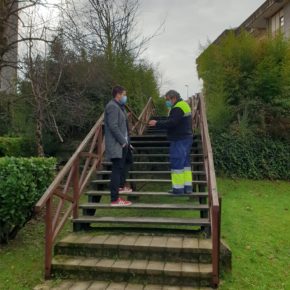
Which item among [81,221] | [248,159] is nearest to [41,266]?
[81,221]

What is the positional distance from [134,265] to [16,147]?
796 centimetres

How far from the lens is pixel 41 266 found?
528 centimetres

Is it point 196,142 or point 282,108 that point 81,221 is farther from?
point 282,108

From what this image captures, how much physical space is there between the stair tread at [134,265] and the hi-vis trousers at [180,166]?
1.62 meters

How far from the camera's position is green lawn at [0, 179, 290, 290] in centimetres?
482

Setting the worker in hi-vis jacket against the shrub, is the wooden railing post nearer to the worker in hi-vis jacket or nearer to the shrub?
the worker in hi-vis jacket

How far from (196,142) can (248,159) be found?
3.52m

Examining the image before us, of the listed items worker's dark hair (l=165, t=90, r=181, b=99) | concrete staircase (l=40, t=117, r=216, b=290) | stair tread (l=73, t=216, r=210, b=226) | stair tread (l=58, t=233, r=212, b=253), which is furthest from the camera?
worker's dark hair (l=165, t=90, r=181, b=99)

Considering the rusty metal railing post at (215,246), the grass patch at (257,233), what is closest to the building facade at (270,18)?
the grass patch at (257,233)

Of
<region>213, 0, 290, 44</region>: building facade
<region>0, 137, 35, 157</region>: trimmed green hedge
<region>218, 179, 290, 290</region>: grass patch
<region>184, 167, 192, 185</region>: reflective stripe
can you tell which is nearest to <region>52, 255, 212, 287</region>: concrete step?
<region>218, 179, 290, 290</region>: grass patch

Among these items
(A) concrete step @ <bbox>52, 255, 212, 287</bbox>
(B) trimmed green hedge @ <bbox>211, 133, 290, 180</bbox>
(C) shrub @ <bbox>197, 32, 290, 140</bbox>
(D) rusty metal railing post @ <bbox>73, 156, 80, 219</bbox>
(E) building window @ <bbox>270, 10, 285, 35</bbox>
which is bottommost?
(A) concrete step @ <bbox>52, 255, 212, 287</bbox>

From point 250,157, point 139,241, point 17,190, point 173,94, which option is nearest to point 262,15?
point 250,157

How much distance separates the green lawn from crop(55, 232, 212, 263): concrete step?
43 cm

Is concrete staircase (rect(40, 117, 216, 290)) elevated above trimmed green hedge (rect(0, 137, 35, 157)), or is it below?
below
